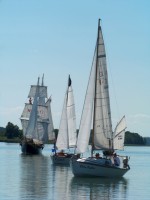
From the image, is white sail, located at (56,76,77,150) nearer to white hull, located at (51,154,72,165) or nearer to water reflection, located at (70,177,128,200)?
white hull, located at (51,154,72,165)

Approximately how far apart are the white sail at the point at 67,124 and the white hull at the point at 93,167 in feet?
76.0

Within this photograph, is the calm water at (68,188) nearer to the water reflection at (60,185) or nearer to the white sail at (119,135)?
the water reflection at (60,185)

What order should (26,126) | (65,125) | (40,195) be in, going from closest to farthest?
(40,195) < (65,125) < (26,126)

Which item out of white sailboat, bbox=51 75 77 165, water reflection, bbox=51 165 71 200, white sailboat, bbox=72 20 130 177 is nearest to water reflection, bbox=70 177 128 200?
water reflection, bbox=51 165 71 200

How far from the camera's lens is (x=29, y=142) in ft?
360

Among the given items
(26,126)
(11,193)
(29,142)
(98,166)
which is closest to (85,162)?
(98,166)

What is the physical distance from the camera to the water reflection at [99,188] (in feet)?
129

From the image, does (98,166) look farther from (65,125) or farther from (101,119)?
(65,125)

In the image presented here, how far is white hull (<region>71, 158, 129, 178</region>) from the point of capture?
49094 mm

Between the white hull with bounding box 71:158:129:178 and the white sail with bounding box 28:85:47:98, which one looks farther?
the white sail with bounding box 28:85:47:98

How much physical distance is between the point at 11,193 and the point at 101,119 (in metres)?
15.1

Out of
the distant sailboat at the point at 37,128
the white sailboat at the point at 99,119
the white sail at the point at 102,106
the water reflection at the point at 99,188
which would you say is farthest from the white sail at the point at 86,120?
the distant sailboat at the point at 37,128

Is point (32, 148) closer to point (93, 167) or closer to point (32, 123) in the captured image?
point (32, 123)

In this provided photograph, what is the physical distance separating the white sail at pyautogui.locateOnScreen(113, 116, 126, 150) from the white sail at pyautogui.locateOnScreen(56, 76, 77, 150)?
12.9m
